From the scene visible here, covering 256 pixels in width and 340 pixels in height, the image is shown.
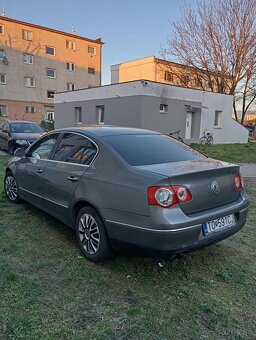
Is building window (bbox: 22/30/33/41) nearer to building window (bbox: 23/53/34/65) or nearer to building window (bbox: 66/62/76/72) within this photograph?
building window (bbox: 23/53/34/65)

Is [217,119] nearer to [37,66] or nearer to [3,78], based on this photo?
[37,66]

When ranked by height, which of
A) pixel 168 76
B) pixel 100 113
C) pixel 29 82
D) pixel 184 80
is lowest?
pixel 100 113

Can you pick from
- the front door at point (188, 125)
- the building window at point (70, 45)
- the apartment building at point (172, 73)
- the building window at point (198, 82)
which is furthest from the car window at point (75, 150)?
the building window at point (70, 45)

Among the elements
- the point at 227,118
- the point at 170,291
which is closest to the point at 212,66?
the point at 227,118

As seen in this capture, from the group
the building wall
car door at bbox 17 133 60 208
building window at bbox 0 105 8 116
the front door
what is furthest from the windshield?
the building wall

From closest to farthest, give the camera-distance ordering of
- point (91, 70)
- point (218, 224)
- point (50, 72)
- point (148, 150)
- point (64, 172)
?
point (218, 224)
point (148, 150)
point (64, 172)
point (50, 72)
point (91, 70)

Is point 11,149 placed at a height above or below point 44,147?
below

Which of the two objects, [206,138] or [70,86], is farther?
[70,86]

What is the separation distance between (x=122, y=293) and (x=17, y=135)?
10.2 m

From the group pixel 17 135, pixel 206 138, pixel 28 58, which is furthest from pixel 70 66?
pixel 17 135

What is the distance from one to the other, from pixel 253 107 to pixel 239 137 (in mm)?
13659

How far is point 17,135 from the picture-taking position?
1168 cm

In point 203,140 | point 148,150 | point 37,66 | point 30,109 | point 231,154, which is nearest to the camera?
point 148,150

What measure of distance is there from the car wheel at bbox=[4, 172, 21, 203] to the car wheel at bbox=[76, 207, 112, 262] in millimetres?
2211
